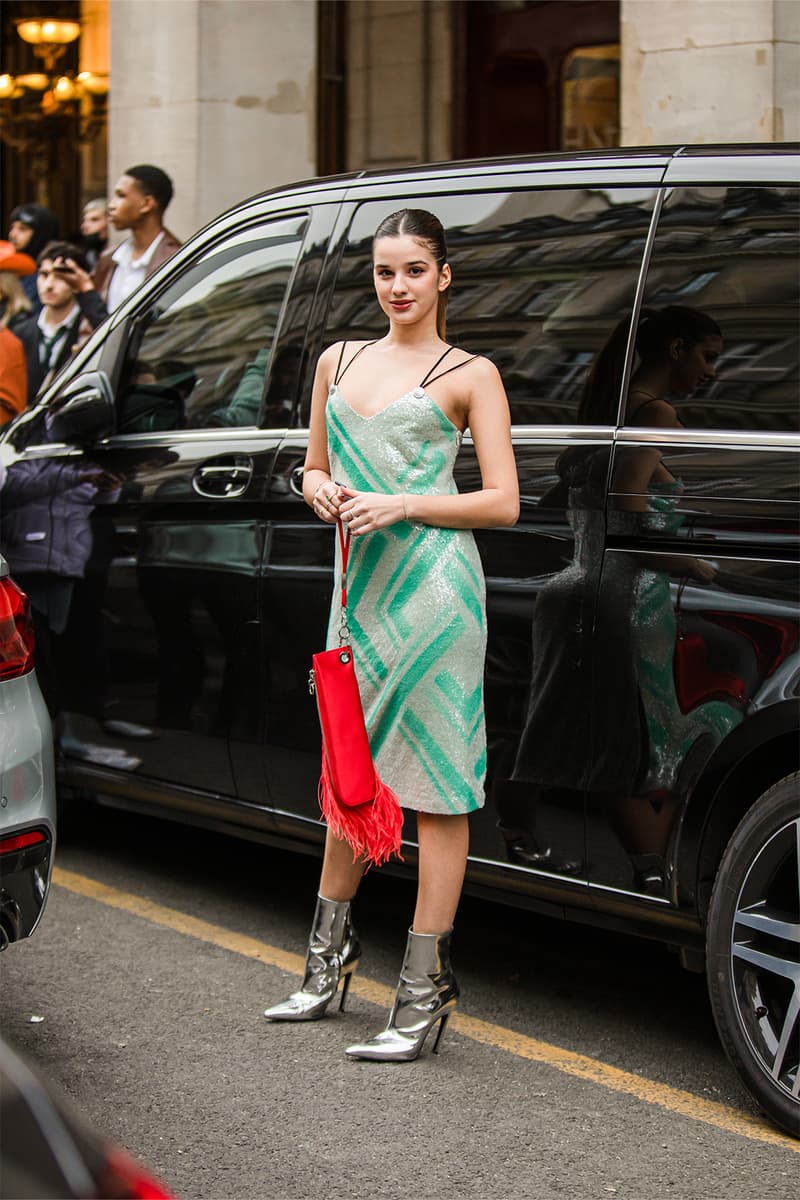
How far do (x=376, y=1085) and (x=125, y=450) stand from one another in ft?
6.53

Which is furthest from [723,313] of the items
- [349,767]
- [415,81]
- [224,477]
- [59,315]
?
[415,81]

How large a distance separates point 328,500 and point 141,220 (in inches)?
188

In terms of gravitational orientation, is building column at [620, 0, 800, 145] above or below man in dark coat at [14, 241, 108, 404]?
above

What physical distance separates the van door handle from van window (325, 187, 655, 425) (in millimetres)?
517

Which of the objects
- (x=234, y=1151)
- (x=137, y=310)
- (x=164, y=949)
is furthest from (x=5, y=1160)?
(x=137, y=310)

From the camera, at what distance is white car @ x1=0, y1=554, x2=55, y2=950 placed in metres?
3.72

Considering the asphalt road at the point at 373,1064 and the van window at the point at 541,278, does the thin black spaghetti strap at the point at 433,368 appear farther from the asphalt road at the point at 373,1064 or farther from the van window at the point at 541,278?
the asphalt road at the point at 373,1064

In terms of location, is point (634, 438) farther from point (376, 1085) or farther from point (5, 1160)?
point (5, 1160)

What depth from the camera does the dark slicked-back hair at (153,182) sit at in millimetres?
8164

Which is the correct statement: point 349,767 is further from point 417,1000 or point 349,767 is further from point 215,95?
point 215,95

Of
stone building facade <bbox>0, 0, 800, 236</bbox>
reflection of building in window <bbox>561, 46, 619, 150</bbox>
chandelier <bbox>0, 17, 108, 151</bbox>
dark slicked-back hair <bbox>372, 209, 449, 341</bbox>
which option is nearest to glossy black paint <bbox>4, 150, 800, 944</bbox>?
dark slicked-back hair <bbox>372, 209, 449, 341</bbox>

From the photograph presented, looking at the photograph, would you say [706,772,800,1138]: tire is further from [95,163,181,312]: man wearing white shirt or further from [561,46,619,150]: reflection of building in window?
[561,46,619,150]: reflection of building in window

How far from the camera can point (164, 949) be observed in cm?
489

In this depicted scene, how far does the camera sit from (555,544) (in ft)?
13.1
